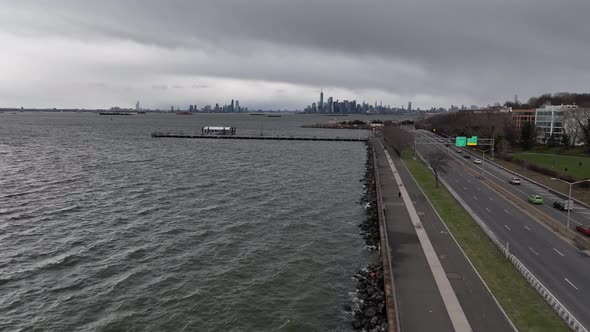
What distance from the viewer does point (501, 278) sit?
31.7 m

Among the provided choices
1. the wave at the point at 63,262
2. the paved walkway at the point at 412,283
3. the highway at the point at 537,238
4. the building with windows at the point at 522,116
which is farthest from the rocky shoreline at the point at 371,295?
the building with windows at the point at 522,116

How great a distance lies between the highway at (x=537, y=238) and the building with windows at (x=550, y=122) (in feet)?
271

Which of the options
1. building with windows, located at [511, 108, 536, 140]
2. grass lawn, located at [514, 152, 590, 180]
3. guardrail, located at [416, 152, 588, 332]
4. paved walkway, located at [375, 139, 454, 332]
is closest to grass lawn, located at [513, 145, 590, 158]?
grass lawn, located at [514, 152, 590, 180]

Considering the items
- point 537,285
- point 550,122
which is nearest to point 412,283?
point 537,285

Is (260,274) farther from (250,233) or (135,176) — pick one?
(135,176)

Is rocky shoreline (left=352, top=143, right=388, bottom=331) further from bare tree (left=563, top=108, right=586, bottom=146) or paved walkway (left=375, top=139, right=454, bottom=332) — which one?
bare tree (left=563, top=108, right=586, bottom=146)

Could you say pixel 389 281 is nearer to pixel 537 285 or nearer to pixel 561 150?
pixel 537 285

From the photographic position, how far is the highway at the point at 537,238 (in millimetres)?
29938

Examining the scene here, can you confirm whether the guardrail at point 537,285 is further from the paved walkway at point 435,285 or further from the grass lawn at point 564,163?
the grass lawn at point 564,163

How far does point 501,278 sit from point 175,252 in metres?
28.0

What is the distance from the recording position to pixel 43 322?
97.3 feet

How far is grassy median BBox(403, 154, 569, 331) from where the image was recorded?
25641 millimetres

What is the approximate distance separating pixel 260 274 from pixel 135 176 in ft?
171

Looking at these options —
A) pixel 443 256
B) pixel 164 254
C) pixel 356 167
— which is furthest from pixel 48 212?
pixel 356 167
